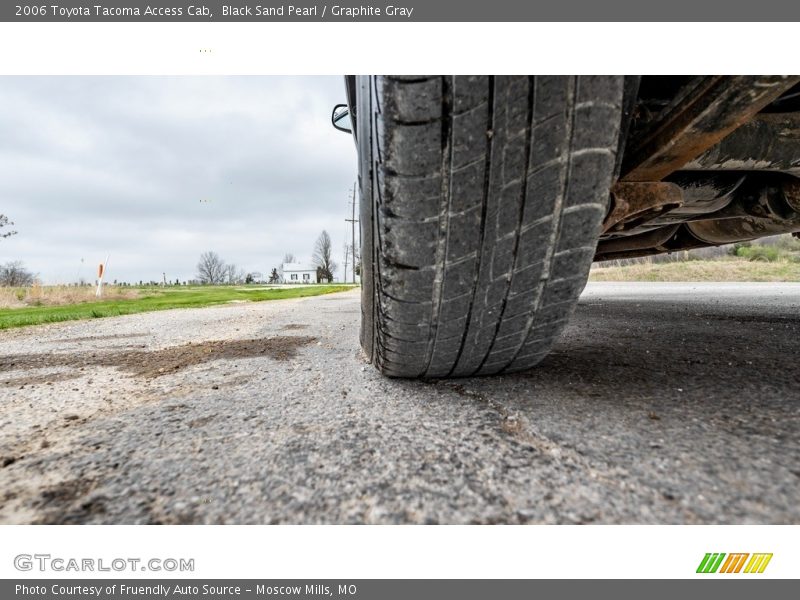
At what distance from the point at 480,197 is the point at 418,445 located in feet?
1.54

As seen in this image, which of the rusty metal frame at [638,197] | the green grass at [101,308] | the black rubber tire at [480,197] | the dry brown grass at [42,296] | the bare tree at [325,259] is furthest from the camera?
the bare tree at [325,259]

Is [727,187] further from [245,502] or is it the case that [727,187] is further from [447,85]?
[245,502]

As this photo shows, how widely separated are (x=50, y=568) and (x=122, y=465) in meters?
0.18

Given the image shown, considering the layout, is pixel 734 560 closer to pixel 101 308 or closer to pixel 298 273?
pixel 101 308

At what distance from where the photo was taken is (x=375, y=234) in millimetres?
Result: 828

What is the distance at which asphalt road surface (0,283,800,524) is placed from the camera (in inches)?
20.6

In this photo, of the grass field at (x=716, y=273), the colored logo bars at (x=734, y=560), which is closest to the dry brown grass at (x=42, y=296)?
the colored logo bars at (x=734, y=560)

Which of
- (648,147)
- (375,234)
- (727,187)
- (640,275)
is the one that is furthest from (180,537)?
(640,275)

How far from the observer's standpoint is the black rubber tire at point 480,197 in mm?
646

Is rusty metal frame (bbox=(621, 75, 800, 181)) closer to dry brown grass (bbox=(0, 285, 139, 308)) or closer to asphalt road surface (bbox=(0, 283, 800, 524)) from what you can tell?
asphalt road surface (bbox=(0, 283, 800, 524))

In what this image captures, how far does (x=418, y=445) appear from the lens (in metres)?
0.71

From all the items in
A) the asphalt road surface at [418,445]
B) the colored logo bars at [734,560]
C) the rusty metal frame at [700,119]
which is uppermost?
the rusty metal frame at [700,119]

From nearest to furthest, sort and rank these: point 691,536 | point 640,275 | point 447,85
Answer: point 691,536
point 447,85
point 640,275

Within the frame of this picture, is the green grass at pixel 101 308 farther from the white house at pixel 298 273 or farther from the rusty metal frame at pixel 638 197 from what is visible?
the white house at pixel 298 273
